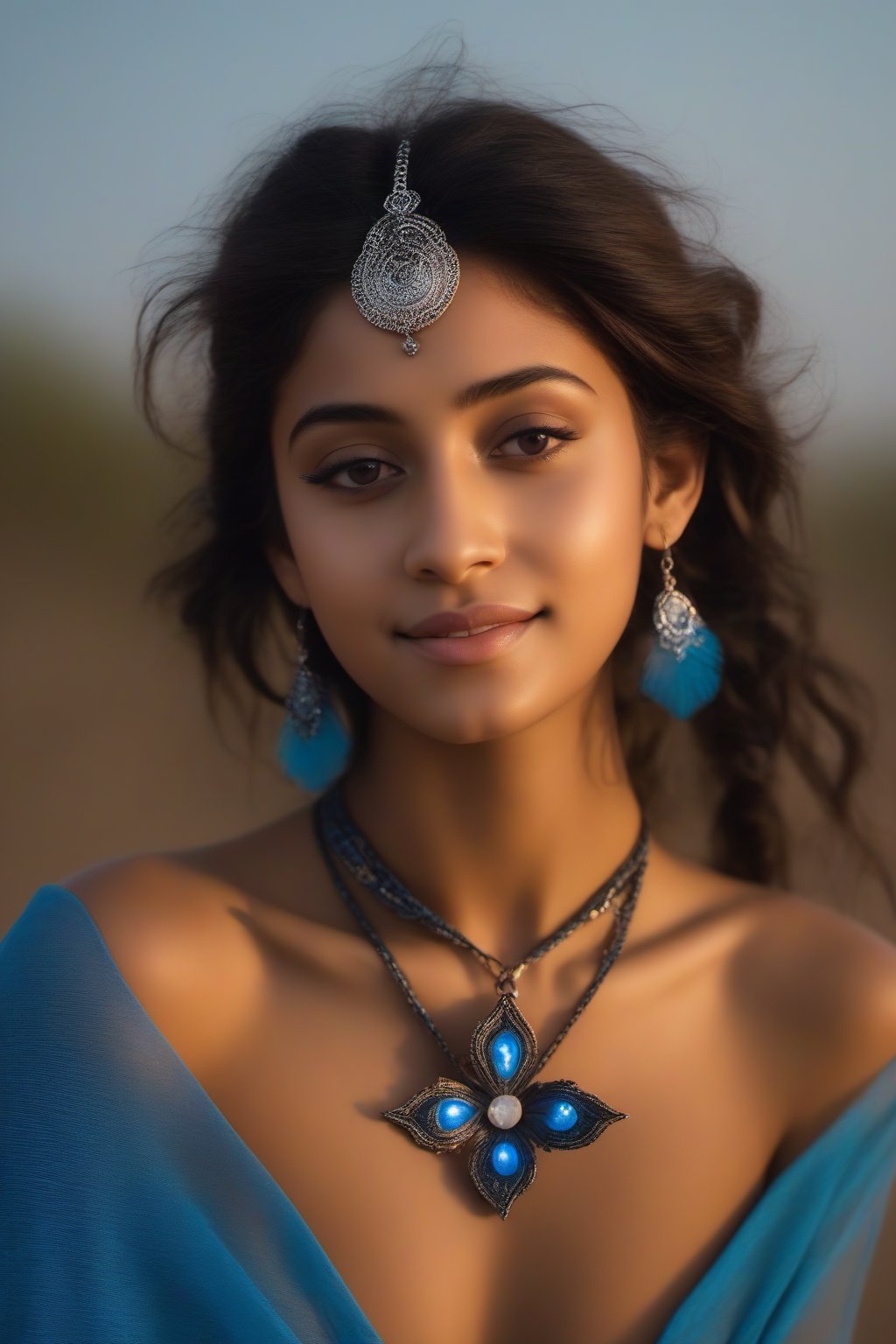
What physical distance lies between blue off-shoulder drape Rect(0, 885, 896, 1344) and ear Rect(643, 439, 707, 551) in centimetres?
86

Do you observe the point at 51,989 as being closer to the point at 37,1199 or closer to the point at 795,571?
the point at 37,1199

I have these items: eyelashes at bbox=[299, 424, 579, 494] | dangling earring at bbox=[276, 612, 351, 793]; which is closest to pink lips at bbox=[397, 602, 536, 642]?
eyelashes at bbox=[299, 424, 579, 494]

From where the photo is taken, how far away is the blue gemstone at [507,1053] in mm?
1705

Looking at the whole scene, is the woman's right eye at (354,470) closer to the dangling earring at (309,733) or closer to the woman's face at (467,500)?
the woman's face at (467,500)

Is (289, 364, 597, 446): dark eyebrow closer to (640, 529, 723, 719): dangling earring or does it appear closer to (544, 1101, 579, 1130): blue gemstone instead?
(640, 529, 723, 719): dangling earring

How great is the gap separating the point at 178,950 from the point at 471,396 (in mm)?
795

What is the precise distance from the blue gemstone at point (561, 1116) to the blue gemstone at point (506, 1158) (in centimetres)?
5

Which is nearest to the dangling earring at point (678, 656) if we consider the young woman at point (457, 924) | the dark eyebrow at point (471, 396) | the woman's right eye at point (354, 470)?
the young woman at point (457, 924)

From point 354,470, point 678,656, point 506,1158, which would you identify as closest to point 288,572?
point 354,470

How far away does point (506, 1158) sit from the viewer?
1667mm

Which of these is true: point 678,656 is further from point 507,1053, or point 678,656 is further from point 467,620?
point 507,1053

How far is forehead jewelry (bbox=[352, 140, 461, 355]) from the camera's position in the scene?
162 cm

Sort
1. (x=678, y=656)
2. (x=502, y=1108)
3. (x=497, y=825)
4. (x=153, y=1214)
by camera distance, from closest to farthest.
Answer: (x=153, y=1214)
(x=502, y=1108)
(x=497, y=825)
(x=678, y=656)

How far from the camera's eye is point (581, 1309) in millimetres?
1645
